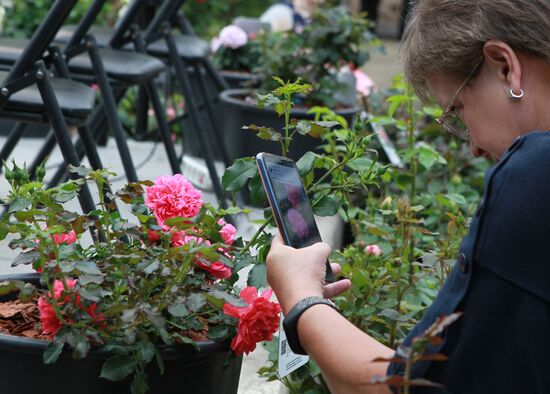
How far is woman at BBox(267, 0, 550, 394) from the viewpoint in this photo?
1235mm

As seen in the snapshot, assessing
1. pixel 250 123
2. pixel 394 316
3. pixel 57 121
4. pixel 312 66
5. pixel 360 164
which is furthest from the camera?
pixel 312 66

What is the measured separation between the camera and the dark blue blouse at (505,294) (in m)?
1.23

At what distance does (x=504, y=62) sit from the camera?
1446 mm

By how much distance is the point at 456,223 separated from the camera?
7.70ft

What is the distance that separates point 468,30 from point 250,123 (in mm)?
2759

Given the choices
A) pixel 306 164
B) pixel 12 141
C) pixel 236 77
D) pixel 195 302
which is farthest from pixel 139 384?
pixel 236 77

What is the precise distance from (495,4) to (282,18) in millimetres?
4757

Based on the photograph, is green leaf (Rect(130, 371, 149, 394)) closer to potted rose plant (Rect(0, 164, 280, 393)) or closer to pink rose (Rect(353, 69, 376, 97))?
potted rose plant (Rect(0, 164, 280, 393))

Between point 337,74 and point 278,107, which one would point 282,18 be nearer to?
point 337,74

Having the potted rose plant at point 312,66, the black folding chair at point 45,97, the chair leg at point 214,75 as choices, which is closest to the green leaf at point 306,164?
the black folding chair at point 45,97

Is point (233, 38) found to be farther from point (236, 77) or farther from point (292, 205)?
point (292, 205)

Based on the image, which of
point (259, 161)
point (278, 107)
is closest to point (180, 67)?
point (278, 107)

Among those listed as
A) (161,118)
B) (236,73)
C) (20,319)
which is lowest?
(236,73)

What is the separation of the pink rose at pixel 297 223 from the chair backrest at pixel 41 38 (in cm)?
132
